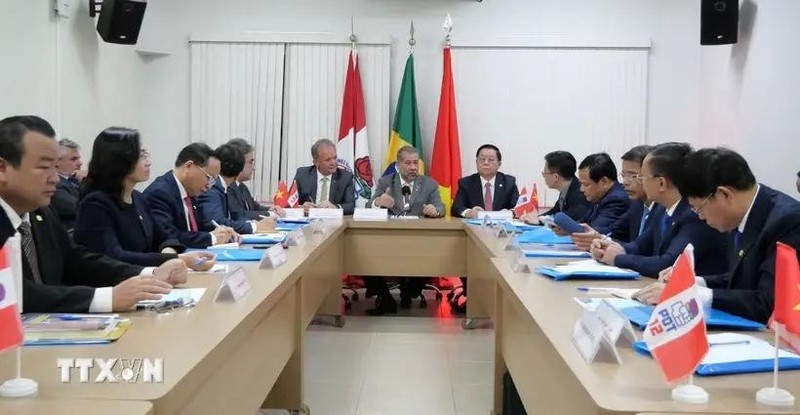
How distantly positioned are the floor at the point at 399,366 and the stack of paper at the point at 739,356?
1983 mm

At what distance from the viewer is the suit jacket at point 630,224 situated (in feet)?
13.4

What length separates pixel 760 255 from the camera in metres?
2.22

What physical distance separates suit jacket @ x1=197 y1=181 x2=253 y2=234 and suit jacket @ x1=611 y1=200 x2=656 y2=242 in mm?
2135

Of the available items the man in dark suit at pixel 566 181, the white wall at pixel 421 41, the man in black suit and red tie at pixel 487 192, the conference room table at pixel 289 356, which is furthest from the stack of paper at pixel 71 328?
the white wall at pixel 421 41

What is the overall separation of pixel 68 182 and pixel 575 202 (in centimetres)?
361

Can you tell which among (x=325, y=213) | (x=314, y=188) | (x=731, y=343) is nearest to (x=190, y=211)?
(x=325, y=213)

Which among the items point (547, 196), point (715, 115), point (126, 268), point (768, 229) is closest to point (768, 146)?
point (715, 115)

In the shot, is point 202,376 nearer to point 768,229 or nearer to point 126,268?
point 126,268

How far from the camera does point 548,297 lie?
2.38 metres

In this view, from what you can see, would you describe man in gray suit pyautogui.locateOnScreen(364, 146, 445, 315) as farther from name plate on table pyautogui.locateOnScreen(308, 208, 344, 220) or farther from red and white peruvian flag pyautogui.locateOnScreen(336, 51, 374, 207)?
red and white peruvian flag pyautogui.locateOnScreen(336, 51, 374, 207)

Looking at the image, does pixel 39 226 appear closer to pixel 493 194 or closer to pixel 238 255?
pixel 238 255

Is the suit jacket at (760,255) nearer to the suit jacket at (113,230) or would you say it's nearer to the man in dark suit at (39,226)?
the man in dark suit at (39,226)

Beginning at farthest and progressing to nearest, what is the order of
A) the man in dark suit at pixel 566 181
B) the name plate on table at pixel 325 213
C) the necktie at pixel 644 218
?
the name plate on table at pixel 325 213
the man in dark suit at pixel 566 181
the necktie at pixel 644 218

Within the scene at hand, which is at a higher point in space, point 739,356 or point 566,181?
point 566,181
